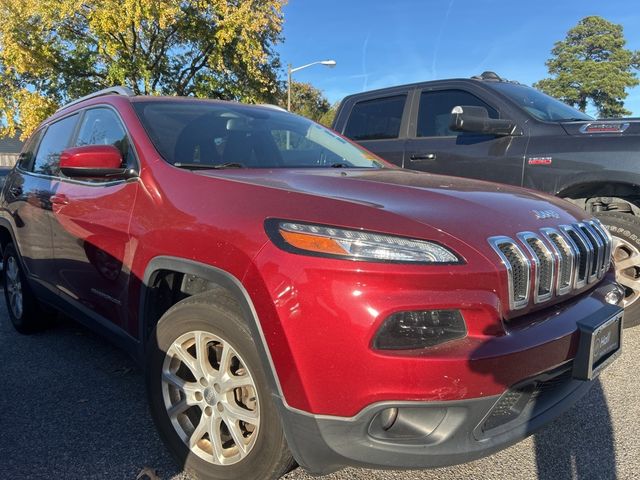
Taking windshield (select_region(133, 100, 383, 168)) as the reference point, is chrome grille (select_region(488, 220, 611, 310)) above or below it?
below

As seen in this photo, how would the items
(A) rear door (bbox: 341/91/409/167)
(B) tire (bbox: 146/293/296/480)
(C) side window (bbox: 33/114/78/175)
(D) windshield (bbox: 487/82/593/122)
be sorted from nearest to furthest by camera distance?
(B) tire (bbox: 146/293/296/480)
(C) side window (bbox: 33/114/78/175)
(D) windshield (bbox: 487/82/593/122)
(A) rear door (bbox: 341/91/409/167)

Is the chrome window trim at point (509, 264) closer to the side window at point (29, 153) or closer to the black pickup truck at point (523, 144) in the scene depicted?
the black pickup truck at point (523, 144)

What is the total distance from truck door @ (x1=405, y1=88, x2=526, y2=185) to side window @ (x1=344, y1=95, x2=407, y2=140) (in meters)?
0.26

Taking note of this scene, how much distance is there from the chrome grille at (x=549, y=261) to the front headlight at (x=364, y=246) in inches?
10.3

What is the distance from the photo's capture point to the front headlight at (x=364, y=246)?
5.69 feet

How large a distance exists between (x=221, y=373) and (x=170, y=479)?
23.5 inches

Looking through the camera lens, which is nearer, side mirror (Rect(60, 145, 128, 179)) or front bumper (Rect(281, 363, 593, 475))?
front bumper (Rect(281, 363, 593, 475))

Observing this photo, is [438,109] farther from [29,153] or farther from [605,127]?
[29,153]

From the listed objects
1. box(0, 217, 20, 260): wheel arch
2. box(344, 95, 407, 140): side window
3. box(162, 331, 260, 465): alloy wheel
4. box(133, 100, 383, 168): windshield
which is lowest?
box(162, 331, 260, 465): alloy wheel

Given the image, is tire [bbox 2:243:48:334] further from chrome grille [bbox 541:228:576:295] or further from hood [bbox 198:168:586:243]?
chrome grille [bbox 541:228:576:295]

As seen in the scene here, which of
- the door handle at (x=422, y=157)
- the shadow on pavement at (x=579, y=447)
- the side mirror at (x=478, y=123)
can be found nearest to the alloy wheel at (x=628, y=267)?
the side mirror at (x=478, y=123)

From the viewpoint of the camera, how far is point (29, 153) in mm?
4402

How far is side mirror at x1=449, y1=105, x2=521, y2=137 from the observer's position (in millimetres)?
4152

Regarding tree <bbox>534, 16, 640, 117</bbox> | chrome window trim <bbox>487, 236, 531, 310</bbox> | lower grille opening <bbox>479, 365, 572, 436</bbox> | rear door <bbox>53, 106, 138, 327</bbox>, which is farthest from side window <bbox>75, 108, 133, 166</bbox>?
tree <bbox>534, 16, 640, 117</bbox>
